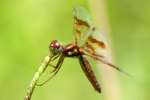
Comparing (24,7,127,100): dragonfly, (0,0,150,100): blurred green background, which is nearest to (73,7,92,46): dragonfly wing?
(24,7,127,100): dragonfly

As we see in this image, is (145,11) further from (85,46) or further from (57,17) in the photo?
(85,46)

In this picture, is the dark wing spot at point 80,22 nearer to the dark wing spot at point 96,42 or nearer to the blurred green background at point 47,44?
the dark wing spot at point 96,42

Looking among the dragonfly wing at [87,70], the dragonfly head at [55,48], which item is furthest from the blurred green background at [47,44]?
the dragonfly head at [55,48]

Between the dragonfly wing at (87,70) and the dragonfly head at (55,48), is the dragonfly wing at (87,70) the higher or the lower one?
the lower one

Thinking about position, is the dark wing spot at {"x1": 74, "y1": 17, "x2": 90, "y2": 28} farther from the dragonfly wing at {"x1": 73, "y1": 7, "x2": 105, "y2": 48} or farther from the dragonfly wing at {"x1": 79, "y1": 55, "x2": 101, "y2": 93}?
the dragonfly wing at {"x1": 79, "y1": 55, "x2": 101, "y2": 93}

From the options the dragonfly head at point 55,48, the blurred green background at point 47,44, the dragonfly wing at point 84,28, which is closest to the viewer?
the dragonfly head at point 55,48

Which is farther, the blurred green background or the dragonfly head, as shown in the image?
the blurred green background

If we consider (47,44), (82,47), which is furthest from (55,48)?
(47,44)

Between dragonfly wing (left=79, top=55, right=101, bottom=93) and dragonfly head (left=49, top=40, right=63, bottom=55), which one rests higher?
dragonfly head (left=49, top=40, right=63, bottom=55)
